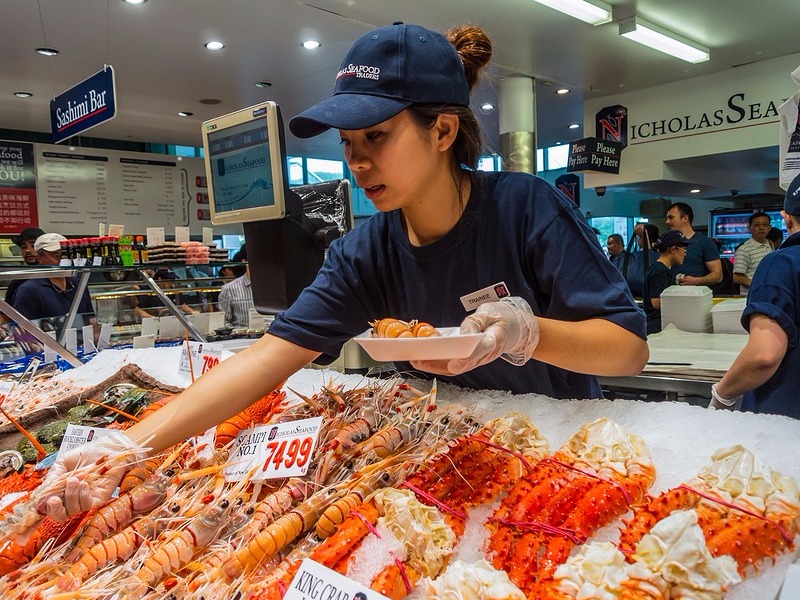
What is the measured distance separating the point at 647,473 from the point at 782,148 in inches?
114

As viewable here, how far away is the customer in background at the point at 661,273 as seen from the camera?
515 centimetres

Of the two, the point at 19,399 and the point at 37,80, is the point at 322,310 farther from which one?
the point at 37,80

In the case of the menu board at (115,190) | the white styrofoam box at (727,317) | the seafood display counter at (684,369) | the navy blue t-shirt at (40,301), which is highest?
the menu board at (115,190)

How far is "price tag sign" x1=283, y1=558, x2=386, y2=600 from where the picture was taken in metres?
0.80

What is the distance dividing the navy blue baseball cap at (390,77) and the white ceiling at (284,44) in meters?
4.42

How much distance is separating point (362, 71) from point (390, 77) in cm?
7

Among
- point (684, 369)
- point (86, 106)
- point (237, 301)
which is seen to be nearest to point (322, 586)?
point (684, 369)

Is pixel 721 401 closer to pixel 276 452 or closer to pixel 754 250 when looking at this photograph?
pixel 276 452

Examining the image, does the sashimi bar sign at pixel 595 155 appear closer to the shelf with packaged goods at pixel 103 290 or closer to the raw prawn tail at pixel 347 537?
the shelf with packaged goods at pixel 103 290

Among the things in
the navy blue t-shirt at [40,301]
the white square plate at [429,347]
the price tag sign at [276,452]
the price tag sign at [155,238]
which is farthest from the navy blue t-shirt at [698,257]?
the white square plate at [429,347]

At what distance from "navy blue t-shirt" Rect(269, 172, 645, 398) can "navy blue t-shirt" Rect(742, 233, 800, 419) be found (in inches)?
35.7

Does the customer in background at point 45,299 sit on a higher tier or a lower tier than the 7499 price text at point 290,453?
higher

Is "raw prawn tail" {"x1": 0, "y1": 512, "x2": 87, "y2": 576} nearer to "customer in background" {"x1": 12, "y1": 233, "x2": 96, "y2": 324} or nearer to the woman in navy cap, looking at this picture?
the woman in navy cap


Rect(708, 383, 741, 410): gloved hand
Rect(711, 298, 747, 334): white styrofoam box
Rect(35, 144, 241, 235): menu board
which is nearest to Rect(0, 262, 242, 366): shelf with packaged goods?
Rect(708, 383, 741, 410): gloved hand
